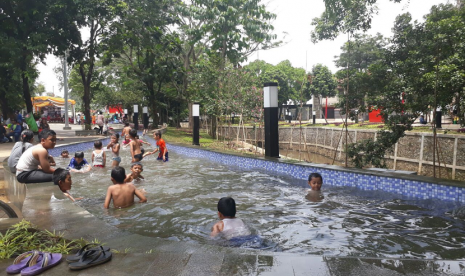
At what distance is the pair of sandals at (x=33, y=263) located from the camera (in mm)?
2996

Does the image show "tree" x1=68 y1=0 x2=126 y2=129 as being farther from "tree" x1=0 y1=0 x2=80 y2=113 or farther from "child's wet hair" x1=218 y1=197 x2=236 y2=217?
"child's wet hair" x1=218 y1=197 x2=236 y2=217

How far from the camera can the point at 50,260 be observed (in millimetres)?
3189

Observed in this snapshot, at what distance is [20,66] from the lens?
17.1 metres

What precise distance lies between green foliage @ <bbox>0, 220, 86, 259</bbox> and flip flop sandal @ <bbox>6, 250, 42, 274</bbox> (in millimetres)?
315

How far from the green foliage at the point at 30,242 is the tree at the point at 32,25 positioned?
14.9 metres

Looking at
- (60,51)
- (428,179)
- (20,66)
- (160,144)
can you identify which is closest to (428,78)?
(428,179)

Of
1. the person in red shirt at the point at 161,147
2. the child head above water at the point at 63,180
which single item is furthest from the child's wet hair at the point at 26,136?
the person in red shirt at the point at 161,147

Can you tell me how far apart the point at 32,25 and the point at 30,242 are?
18285 mm

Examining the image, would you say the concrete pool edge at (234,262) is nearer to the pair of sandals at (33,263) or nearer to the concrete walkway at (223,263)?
the concrete walkway at (223,263)

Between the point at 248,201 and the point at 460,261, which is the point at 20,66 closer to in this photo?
the point at 248,201

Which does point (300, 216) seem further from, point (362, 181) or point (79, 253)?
point (79, 253)

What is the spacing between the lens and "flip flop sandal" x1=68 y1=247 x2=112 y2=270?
3.07m

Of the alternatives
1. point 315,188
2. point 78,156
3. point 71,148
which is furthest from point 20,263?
point 71,148

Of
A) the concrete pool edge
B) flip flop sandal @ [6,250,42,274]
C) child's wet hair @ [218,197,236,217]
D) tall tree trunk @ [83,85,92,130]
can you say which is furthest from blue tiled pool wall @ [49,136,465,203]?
tall tree trunk @ [83,85,92,130]
